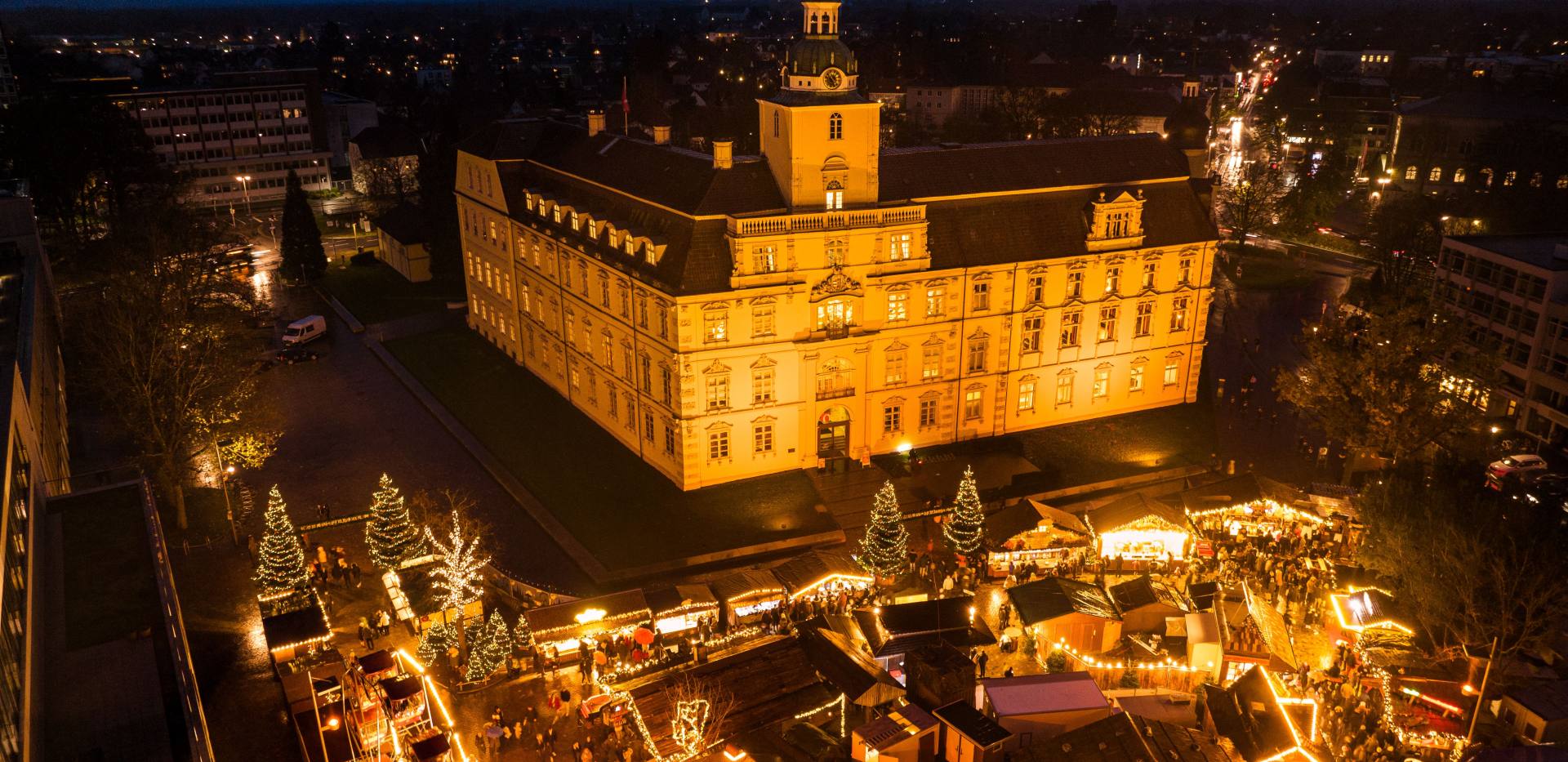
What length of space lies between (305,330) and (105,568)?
152 feet

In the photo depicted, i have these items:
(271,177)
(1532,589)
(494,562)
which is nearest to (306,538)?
(494,562)

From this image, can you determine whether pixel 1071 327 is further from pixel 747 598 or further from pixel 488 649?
pixel 488 649

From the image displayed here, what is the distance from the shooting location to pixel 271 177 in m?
126

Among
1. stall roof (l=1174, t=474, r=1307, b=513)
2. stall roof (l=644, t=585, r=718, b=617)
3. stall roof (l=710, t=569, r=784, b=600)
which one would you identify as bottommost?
stall roof (l=710, t=569, r=784, b=600)

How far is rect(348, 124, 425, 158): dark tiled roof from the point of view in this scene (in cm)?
12212

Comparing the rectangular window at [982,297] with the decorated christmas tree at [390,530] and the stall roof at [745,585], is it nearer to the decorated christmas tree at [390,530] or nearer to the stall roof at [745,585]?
the stall roof at [745,585]

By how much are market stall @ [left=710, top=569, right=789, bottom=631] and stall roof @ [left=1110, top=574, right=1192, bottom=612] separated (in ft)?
42.4

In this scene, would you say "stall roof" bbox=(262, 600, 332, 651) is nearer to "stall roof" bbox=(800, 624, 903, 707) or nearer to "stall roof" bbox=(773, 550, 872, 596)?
"stall roof" bbox=(800, 624, 903, 707)

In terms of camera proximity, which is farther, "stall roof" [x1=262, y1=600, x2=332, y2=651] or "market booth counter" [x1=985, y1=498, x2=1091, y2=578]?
"market booth counter" [x1=985, y1=498, x2=1091, y2=578]

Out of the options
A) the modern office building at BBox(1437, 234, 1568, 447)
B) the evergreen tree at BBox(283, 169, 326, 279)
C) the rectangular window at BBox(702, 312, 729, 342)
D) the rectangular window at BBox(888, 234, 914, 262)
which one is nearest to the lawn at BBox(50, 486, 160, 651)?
the rectangular window at BBox(702, 312, 729, 342)

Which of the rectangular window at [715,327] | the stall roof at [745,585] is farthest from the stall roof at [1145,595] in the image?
the rectangular window at [715,327]

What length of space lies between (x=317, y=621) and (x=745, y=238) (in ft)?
79.6

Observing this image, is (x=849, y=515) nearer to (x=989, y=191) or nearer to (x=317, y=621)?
(x=989, y=191)

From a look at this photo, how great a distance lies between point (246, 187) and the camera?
122m
